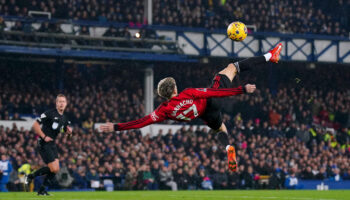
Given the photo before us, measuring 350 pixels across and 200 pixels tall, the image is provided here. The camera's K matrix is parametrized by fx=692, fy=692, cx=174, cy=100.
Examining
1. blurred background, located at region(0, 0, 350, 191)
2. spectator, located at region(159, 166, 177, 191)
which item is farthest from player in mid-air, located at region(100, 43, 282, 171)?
spectator, located at region(159, 166, 177, 191)

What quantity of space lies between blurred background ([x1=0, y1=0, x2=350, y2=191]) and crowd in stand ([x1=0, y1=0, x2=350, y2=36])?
6 centimetres

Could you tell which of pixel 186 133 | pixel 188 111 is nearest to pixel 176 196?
pixel 188 111

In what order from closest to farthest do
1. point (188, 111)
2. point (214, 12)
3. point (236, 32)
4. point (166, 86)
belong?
point (166, 86), point (188, 111), point (236, 32), point (214, 12)

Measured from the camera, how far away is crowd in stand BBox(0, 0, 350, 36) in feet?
98.0

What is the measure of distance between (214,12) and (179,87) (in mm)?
4007

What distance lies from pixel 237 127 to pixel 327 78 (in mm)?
9284

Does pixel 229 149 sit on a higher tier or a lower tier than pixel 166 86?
lower

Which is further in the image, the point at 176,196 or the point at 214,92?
the point at 176,196

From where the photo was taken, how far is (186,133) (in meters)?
28.2

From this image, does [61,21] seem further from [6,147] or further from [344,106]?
[344,106]

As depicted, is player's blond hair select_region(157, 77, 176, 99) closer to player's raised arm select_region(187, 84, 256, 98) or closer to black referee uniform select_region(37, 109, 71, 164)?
player's raised arm select_region(187, 84, 256, 98)

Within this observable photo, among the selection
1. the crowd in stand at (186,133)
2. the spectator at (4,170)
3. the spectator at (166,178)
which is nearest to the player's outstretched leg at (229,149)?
the spectator at (4,170)

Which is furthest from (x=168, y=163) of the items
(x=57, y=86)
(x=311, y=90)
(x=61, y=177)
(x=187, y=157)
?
(x=311, y=90)

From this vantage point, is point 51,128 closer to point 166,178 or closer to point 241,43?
point 166,178
